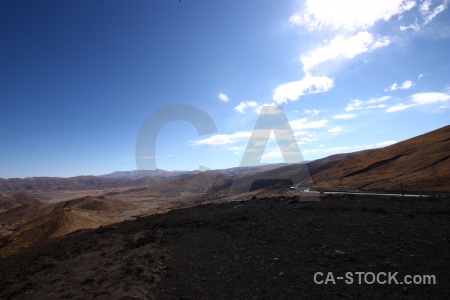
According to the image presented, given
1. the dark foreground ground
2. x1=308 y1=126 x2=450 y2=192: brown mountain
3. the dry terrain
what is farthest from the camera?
x1=308 y1=126 x2=450 y2=192: brown mountain

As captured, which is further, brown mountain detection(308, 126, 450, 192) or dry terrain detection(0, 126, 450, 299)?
brown mountain detection(308, 126, 450, 192)

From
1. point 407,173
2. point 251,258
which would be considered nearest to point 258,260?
point 251,258

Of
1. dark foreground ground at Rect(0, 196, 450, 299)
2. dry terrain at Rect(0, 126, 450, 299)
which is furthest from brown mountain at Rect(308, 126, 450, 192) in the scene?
dark foreground ground at Rect(0, 196, 450, 299)

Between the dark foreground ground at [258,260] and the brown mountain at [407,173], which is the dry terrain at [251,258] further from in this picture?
the brown mountain at [407,173]

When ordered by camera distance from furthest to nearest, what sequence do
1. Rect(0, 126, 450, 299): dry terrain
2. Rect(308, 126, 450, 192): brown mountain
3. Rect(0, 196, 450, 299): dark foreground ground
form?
Rect(308, 126, 450, 192): brown mountain → Rect(0, 126, 450, 299): dry terrain → Rect(0, 196, 450, 299): dark foreground ground

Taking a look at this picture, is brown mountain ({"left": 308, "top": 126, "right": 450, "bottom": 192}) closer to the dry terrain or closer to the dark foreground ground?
the dry terrain

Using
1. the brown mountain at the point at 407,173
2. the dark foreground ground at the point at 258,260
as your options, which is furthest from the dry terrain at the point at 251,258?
the brown mountain at the point at 407,173

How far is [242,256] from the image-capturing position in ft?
38.5

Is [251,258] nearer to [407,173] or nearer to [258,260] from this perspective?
[258,260]

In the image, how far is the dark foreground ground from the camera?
27.6 ft

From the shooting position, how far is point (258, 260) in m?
11.0

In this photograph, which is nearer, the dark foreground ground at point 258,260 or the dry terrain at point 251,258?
the dark foreground ground at point 258,260

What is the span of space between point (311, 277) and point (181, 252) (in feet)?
23.8

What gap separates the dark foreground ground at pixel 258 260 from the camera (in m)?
8.42
